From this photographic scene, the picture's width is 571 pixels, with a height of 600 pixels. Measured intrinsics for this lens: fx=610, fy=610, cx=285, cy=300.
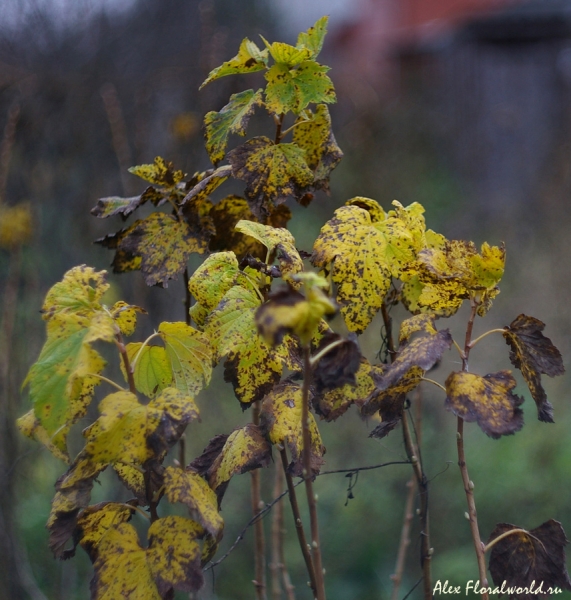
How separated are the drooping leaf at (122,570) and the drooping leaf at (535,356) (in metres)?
0.50

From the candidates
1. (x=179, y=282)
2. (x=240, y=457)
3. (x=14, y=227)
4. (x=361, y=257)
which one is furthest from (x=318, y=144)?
(x=179, y=282)

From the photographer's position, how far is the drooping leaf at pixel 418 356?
0.67 m

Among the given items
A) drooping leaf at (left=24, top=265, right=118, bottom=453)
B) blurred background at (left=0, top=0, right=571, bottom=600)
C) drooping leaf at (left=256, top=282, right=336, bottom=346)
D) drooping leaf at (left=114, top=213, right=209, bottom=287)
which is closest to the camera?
drooping leaf at (left=256, top=282, right=336, bottom=346)

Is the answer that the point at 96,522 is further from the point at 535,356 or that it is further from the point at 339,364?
the point at 535,356

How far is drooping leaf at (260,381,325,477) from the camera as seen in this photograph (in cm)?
73

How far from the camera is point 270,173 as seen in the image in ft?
2.72

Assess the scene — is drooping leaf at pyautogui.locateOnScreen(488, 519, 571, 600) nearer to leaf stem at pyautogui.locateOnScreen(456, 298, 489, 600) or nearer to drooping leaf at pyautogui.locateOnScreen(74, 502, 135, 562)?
leaf stem at pyautogui.locateOnScreen(456, 298, 489, 600)

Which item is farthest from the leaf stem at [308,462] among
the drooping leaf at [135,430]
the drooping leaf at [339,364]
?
the drooping leaf at [135,430]

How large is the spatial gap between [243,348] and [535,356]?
0.36m

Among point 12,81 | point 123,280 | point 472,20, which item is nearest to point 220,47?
point 12,81

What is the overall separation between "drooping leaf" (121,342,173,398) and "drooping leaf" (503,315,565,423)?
17.1 inches

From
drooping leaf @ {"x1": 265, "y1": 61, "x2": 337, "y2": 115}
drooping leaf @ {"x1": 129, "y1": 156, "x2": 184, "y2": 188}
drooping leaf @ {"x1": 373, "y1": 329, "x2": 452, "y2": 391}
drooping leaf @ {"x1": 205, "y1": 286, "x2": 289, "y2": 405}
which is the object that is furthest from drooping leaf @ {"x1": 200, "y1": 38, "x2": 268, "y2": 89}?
drooping leaf @ {"x1": 373, "y1": 329, "x2": 452, "y2": 391}

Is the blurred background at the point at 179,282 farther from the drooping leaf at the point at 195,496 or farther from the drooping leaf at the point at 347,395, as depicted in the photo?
the drooping leaf at the point at 195,496

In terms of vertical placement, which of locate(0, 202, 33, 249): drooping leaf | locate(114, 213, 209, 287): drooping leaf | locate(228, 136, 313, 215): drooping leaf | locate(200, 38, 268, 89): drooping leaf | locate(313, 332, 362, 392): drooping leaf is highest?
locate(0, 202, 33, 249): drooping leaf
